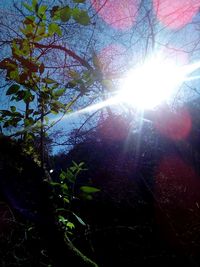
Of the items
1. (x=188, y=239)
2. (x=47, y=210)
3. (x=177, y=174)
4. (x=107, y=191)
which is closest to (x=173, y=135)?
(x=188, y=239)

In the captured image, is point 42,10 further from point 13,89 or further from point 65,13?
point 13,89

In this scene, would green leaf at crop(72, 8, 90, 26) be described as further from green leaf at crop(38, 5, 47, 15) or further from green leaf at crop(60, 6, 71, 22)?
green leaf at crop(38, 5, 47, 15)

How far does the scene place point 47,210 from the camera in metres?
1.07

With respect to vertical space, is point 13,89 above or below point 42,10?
below

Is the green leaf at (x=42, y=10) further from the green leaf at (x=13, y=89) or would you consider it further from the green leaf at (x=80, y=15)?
the green leaf at (x=13, y=89)

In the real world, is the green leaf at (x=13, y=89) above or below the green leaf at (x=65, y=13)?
below

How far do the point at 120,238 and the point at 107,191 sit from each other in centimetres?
462

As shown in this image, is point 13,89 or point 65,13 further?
point 13,89

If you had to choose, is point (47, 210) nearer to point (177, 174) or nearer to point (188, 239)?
point (188, 239)

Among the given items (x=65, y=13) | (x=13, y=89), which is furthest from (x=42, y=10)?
(x=13, y=89)

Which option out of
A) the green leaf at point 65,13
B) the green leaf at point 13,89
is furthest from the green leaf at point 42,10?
the green leaf at point 13,89

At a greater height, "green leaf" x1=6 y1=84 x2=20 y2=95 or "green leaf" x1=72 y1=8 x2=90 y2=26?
"green leaf" x1=72 y1=8 x2=90 y2=26

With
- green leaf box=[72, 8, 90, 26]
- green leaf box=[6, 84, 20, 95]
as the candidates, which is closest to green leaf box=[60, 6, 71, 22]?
green leaf box=[72, 8, 90, 26]

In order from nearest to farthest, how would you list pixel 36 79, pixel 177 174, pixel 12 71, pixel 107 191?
pixel 12 71, pixel 36 79, pixel 107 191, pixel 177 174
